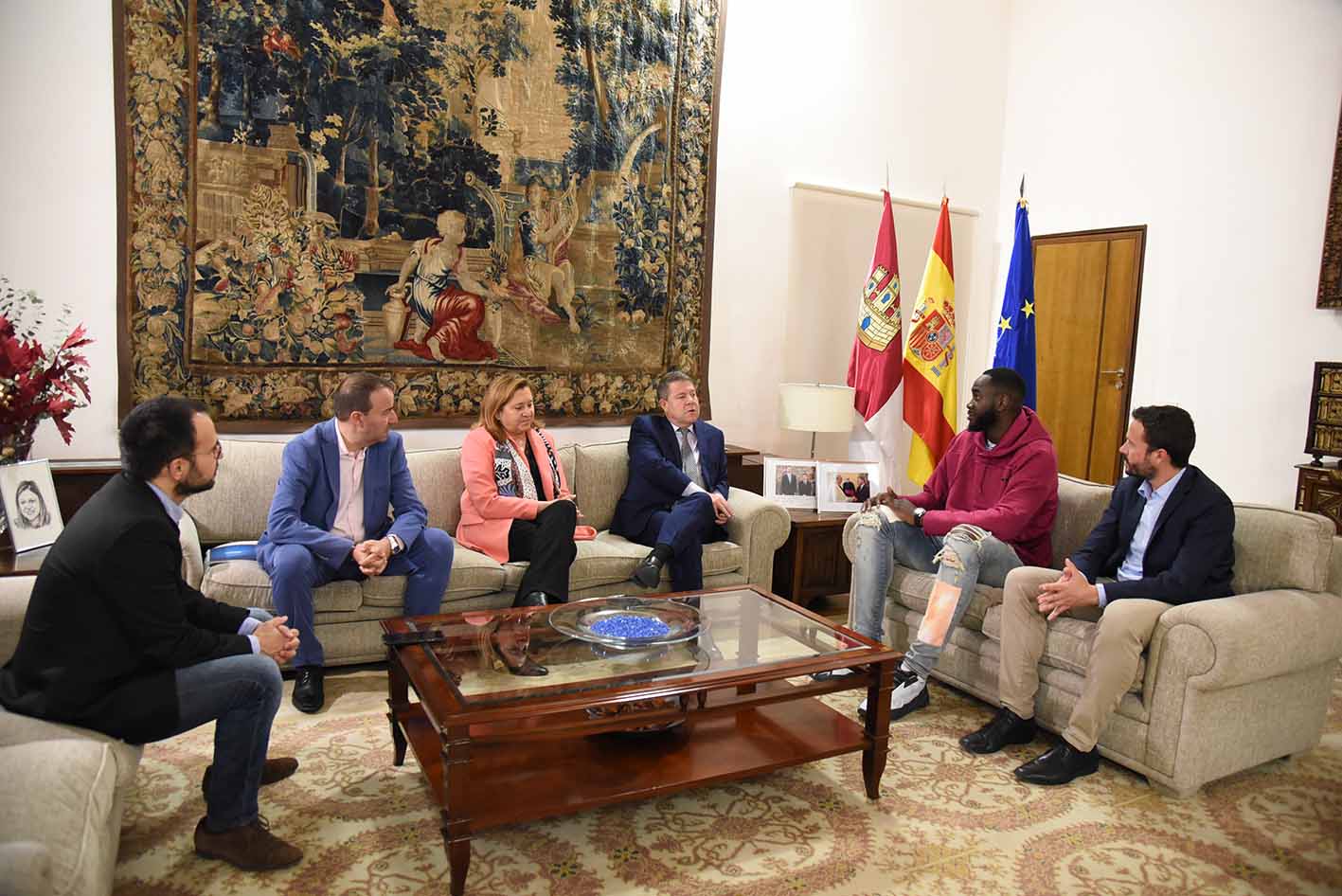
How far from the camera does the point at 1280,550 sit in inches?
119

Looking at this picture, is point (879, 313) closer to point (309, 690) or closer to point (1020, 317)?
point (1020, 317)

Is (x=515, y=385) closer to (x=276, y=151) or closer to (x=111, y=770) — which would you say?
(x=276, y=151)

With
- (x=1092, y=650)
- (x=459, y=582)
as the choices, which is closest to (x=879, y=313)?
(x=1092, y=650)

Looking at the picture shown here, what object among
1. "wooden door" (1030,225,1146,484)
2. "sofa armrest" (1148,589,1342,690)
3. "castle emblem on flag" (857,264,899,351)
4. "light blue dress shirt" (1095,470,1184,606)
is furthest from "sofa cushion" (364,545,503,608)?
"wooden door" (1030,225,1146,484)

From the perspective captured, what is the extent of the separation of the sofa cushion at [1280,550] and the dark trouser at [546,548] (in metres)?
2.35

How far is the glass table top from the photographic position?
2385mm

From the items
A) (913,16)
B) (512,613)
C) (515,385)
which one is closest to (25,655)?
(512,613)

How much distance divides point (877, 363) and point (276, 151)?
10.6 feet

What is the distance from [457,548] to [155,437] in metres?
1.81

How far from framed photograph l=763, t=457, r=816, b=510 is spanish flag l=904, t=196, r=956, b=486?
0.88m

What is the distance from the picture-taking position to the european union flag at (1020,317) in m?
5.35

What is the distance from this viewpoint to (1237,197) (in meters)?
5.13

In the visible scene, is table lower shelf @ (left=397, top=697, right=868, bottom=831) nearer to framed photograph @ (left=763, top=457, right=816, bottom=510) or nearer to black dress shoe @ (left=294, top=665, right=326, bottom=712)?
black dress shoe @ (left=294, top=665, right=326, bottom=712)

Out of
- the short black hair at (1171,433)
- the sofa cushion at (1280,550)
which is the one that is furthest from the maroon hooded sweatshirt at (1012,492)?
the sofa cushion at (1280,550)
